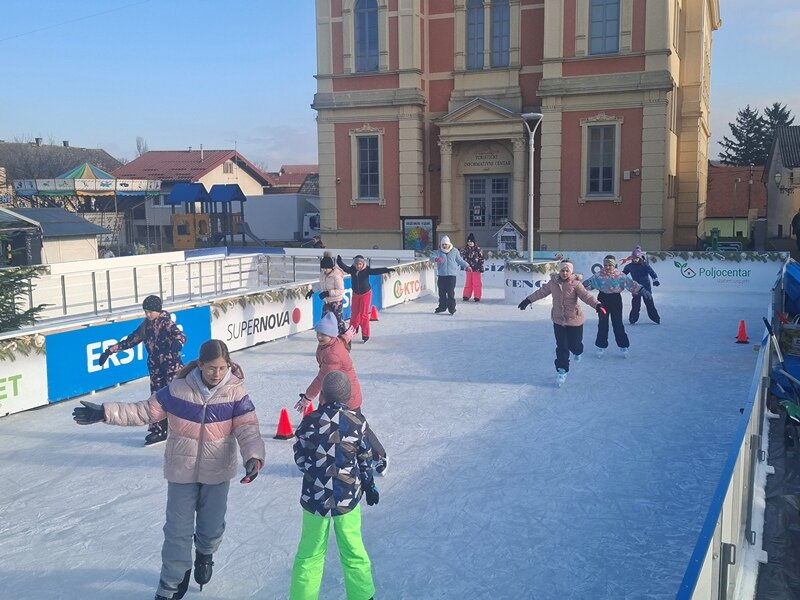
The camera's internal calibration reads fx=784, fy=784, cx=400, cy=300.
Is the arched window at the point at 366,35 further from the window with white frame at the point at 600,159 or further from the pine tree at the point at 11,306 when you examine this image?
the pine tree at the point at 11,306

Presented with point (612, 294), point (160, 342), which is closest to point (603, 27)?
point (612, 294)

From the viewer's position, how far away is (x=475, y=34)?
31.9 meters

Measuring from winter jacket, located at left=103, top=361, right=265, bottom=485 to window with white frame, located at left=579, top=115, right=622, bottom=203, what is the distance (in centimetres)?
2647

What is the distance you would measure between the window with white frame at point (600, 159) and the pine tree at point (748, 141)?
48812 mm

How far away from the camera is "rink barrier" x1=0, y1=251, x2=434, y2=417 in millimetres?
10109

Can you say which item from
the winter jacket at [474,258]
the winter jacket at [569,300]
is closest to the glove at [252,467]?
the winter jacket at [569,300]

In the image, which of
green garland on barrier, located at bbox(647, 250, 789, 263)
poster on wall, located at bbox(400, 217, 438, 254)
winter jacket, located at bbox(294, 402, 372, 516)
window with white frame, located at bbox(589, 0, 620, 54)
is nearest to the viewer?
winter jacket, located at bbox(294, 402, 372, 516)

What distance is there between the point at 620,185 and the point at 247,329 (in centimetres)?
1915

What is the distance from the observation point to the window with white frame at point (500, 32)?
31.3 metres

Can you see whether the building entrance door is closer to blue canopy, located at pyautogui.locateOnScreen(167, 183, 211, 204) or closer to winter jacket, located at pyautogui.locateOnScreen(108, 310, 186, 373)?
blue canopy, located at pyautogui.locateOnScreen(167, 183, 211, 204)

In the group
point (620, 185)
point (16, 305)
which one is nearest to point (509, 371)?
point (16, 305)

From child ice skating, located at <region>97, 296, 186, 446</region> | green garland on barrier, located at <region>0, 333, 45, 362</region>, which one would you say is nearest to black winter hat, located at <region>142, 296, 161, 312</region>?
child ice skating, located at <region>97, 296, 186, 446</region>

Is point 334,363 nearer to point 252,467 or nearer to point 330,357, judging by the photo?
point 330,357

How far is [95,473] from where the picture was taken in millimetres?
7980
